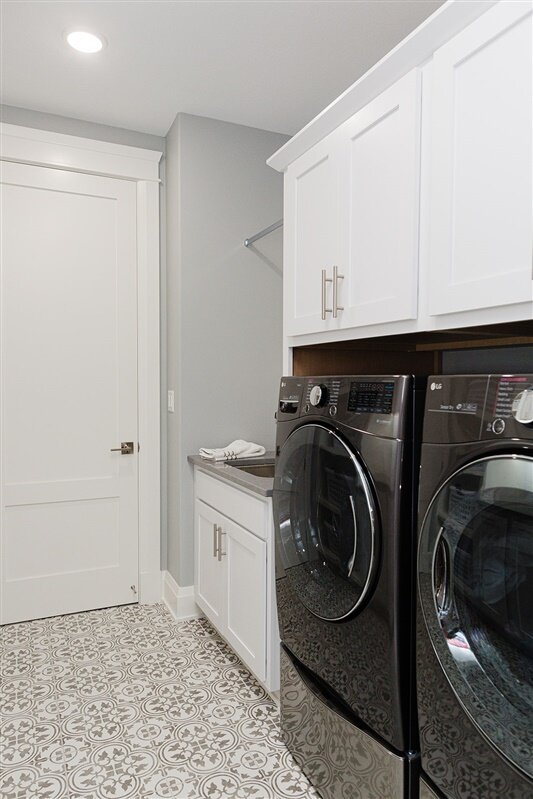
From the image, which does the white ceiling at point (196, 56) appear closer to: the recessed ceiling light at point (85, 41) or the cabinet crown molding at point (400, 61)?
the recessed ceiling light at point (85, 41)

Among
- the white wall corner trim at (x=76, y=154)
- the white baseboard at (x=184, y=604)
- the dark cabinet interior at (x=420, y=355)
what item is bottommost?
the white baseboard at (x=184, y=604)

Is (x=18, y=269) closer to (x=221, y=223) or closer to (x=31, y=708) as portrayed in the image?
(x=221, y=223)

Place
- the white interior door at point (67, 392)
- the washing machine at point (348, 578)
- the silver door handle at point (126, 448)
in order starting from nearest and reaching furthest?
the washing machine at point (348, 578) < the white interior door at point (67, 392) < the silver door handle at point (126, 448)

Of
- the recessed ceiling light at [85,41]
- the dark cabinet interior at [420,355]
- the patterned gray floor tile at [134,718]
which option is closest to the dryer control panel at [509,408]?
the dark cabinet interior at [420,355]

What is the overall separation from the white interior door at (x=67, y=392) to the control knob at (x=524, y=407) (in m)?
2.34

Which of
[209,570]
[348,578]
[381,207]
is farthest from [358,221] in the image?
[209,570]

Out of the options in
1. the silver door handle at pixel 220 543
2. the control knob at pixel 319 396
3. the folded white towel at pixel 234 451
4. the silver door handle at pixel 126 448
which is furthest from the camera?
the silver door handle at pixel 126 448

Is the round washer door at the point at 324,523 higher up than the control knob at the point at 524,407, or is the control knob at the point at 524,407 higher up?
the control knob at the point at 524,407

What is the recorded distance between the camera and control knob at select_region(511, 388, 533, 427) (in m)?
0.93

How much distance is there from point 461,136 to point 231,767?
192 cm

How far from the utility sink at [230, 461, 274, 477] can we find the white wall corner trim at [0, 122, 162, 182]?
1628 millimetres

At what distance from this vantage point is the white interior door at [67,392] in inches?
108

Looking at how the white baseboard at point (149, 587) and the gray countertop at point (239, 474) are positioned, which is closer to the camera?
the gray countertop at point (239, 474)

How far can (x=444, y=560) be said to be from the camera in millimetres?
1104
